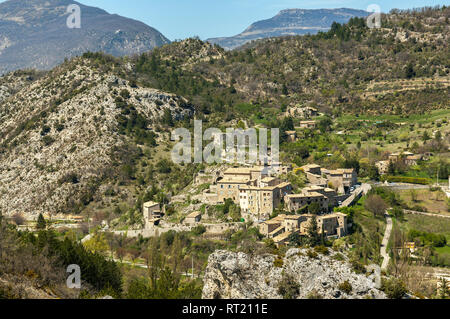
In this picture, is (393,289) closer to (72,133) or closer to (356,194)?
(356,194)

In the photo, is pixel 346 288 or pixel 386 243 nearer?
pixel 346 288

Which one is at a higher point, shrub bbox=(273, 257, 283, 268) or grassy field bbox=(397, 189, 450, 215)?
shrub bbox=(273, 257, 283, 268)

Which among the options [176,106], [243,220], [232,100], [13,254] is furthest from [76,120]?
[13,254]

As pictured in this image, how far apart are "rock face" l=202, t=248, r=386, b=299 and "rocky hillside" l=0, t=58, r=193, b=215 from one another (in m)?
37.1

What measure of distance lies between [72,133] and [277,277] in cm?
5373

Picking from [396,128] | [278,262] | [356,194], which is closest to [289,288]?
[278,262]

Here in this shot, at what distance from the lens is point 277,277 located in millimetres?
18922

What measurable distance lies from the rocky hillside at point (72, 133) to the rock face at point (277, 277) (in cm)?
3707

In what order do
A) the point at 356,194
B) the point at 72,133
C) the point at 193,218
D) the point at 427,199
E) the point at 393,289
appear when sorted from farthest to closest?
the point at 72,133 < the point at 427,199 < the point at 356,194 < the point at 193,218 < the point at 393,289

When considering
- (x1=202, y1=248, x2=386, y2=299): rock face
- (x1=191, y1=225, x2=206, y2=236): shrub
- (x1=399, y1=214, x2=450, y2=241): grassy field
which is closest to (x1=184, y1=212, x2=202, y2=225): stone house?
(x1=191, y1=225, x2=206, y2=236): shrub

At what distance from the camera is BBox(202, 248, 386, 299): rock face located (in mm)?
18062

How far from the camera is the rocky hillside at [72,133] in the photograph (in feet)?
188

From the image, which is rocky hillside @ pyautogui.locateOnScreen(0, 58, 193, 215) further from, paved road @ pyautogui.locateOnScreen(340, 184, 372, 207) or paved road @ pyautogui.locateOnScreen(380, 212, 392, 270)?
paved road @ pyautogui.locateOnScreen(380, 212, 392, 270)
